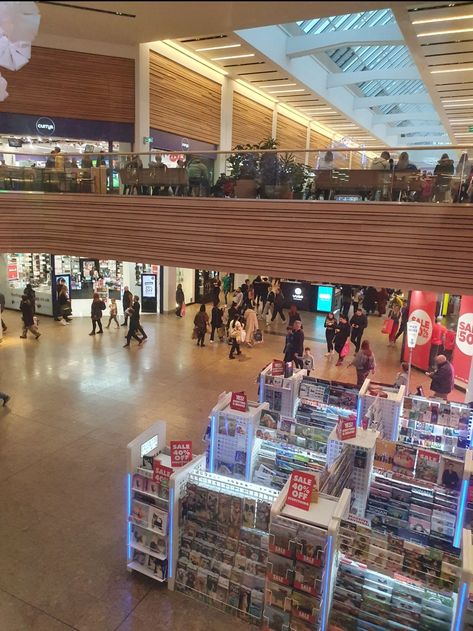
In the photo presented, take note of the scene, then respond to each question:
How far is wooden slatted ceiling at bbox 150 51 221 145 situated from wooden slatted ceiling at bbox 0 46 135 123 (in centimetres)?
97

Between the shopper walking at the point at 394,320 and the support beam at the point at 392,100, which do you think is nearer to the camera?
the shopper walking at the point at 394,320

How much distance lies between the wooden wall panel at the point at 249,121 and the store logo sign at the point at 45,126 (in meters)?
8.05

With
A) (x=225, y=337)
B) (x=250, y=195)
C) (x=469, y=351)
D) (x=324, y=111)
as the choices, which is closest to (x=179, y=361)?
(x=225, y=337)

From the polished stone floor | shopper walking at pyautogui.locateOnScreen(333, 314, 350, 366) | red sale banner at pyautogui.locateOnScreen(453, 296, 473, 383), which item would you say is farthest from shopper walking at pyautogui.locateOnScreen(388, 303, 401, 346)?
red sale banner at pyautogui.locateOnScreen(453, 296, 473, 383)

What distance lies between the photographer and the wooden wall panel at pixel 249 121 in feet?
66.3

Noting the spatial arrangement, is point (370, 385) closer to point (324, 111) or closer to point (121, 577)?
point (121, 577)

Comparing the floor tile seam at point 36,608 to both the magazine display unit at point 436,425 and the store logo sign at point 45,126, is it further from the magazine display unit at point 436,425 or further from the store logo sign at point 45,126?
the store logo sign at point 45,126

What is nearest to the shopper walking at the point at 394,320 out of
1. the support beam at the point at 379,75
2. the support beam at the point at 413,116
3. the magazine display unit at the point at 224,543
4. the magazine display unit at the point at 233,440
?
the support beam at the point at 379,75

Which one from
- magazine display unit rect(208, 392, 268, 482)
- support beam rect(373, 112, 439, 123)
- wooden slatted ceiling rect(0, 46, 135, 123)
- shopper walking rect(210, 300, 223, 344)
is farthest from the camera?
support beam rect(373, 112, 439, 123)

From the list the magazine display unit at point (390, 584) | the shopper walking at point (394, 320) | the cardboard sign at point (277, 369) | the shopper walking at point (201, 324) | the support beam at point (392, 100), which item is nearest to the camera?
the magazine display unit at point (390, 584)

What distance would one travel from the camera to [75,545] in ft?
19.6

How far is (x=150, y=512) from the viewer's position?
5.45 meters

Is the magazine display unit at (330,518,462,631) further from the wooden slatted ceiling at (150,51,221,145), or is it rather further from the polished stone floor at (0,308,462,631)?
the wooden slatted ceiling at (150,51,221,145)

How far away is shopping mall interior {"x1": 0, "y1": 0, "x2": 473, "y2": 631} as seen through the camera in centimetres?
457
